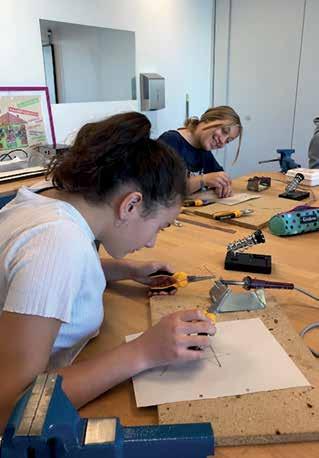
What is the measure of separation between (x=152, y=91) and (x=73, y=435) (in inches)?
125

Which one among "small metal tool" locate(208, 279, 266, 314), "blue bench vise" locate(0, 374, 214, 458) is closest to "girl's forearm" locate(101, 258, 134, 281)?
"small metal tool" locate(208, 279, 266, 314)

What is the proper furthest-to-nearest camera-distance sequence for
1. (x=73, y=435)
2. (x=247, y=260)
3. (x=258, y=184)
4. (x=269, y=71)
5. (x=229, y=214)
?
(x=269, y=71) → (x=258, y=184) → (x=229, y=214) → (x=247, y=260) → (x=73, y=435)

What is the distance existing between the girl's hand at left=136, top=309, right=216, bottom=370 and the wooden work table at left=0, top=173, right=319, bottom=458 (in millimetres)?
68

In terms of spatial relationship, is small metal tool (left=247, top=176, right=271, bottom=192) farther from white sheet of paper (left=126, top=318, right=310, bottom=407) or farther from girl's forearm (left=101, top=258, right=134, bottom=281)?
white sheet of paper (left=126, top=318, right=310, bottom=407)

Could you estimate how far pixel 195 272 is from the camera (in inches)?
42.6

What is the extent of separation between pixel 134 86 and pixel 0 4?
1187mm

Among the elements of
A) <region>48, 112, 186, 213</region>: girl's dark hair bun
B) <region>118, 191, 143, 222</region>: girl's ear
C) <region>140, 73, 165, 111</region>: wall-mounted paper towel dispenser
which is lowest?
<region>118, 191, 143, 222</region>: girl's ear

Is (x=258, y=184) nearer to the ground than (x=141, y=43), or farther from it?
nearer to the ground

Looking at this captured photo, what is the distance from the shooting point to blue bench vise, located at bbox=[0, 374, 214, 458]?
1.20ft

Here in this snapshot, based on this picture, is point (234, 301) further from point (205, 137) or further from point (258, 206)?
point (205, 137)

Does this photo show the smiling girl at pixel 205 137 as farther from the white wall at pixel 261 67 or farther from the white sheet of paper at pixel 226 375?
the white wall at pixel 261 67

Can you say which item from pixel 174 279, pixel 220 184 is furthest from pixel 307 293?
pixel 220 184

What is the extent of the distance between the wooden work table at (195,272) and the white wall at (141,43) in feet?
5.47

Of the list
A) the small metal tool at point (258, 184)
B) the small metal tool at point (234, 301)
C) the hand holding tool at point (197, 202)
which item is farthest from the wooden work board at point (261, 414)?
the small metal tool at point (258, 184)
